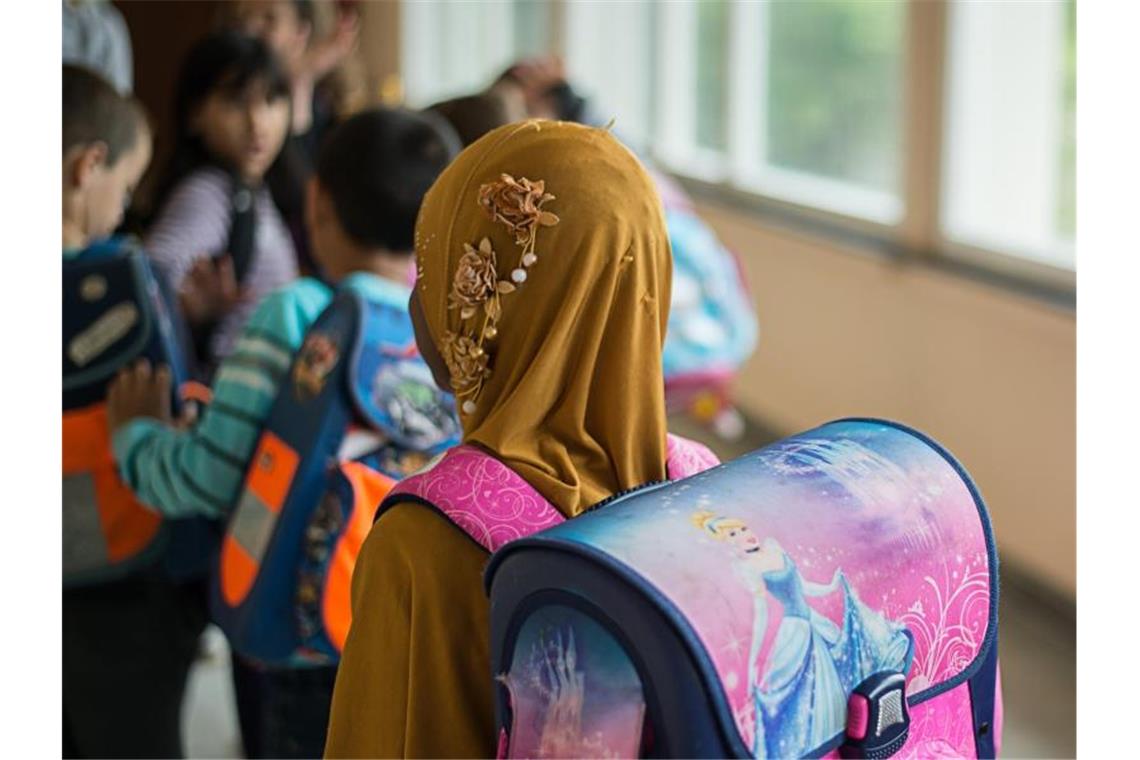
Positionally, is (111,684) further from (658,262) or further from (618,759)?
(618,759)

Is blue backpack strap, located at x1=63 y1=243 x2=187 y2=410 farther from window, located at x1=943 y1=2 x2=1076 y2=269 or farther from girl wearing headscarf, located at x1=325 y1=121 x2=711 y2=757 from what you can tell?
window, located at x1=943 y1=2 x2=1076 y2=269

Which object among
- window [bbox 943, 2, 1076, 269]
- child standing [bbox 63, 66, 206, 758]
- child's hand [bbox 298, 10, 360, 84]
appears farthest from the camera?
child's hand [bbox 298, 10, 360, 84]

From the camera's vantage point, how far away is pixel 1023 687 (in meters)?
3.45

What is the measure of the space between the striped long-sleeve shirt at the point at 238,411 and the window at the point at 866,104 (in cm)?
259

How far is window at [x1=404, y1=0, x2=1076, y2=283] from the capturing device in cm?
443

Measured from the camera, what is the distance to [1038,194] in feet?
14.7

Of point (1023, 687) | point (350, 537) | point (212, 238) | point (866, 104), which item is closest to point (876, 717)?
point (350, 537)

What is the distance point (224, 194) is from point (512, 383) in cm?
196

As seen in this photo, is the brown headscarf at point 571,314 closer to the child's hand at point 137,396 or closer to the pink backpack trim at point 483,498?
the pink backpack trim at point 483,498

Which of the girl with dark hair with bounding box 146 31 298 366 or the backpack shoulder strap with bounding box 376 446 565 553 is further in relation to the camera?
the girl with dark hair with bounding box 146 31 298 366

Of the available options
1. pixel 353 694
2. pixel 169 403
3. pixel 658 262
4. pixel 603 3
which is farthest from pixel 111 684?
pixel 603 3

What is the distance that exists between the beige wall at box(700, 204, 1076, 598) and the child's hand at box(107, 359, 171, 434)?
2300 mm

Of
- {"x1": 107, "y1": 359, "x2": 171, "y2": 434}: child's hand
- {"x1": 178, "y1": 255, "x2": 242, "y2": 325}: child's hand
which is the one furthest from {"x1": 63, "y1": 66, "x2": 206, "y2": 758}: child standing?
{"x1": 178, "y1": 255, "x2": 242, "y2": 325}: child's hand

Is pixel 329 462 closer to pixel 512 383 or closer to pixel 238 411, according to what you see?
pixel 238 411
